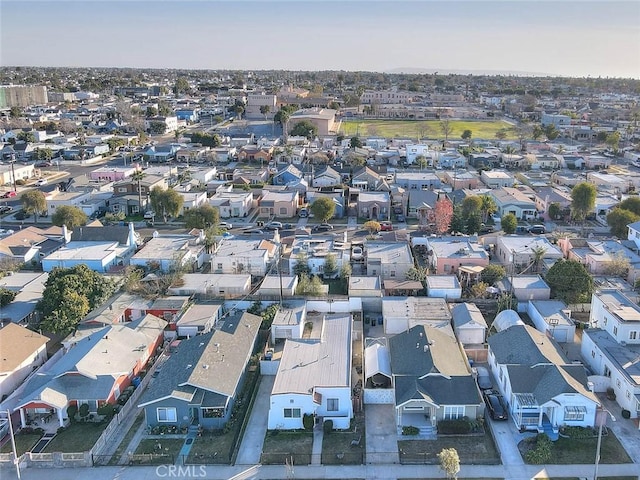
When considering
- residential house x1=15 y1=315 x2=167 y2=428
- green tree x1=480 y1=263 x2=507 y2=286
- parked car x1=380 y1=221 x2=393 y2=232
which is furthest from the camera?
parked car x1=380 y1=221 x2=393 y2=232

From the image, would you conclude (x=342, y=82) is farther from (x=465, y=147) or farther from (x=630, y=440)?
(x=630, y=440)

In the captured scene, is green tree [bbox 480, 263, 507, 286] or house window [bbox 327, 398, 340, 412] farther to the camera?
green tree [bbox 480, 263, 507, 286]

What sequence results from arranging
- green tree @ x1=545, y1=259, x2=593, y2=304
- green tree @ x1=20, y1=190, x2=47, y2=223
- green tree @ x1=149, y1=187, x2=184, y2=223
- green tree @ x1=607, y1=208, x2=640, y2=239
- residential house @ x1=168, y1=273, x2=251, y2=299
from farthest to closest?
green tree @ x1=20, y1=190, x2=47, y2=223
green tree @ x1=149, y1=187, x2=184, y2=223
green tree @ x1=607, y1=208, x2=640, y2=239
residential house @ x1=168, y1=273, x2=251, y2=299
green tree @ x1=545, y1=259, x2=593, y2=304

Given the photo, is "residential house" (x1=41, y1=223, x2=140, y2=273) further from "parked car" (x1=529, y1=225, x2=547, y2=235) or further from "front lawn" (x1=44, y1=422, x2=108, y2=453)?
"parked car" (x1=529, y1=225, x2=547, y2=235)

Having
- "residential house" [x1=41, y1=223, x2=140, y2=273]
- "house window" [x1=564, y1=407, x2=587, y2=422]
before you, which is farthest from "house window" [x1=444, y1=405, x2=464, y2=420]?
"residential house" [x1=41, y1=223, x2=140, y2=273]

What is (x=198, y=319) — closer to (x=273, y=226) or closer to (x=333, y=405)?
(x=333, y=405)

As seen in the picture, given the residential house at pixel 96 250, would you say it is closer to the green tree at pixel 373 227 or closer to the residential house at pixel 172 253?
the residential house at pixel 172 253

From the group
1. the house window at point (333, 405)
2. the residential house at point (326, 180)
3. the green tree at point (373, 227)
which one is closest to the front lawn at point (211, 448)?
the house window at point (333, 405)
